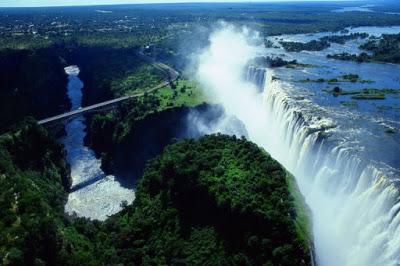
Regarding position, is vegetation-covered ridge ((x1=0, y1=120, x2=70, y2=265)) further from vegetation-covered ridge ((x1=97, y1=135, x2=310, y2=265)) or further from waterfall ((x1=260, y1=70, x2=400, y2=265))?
waterfall ((x1=260, y1=70, x2=400, y2=265))

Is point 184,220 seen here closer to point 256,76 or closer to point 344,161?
point 344,161

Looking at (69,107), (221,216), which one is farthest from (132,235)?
(69,107)

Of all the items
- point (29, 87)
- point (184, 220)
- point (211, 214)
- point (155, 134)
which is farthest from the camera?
point (29, 87)

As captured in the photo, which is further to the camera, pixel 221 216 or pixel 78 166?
pixel 78 166

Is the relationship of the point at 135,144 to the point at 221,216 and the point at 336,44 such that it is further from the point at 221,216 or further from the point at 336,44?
the point at 336,44

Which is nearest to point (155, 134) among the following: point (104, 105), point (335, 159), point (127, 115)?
point (127, 115)

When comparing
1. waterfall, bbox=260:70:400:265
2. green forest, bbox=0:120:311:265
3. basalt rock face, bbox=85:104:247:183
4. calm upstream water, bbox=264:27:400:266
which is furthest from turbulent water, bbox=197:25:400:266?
basalt rock face, bbox=85:104:247:183
